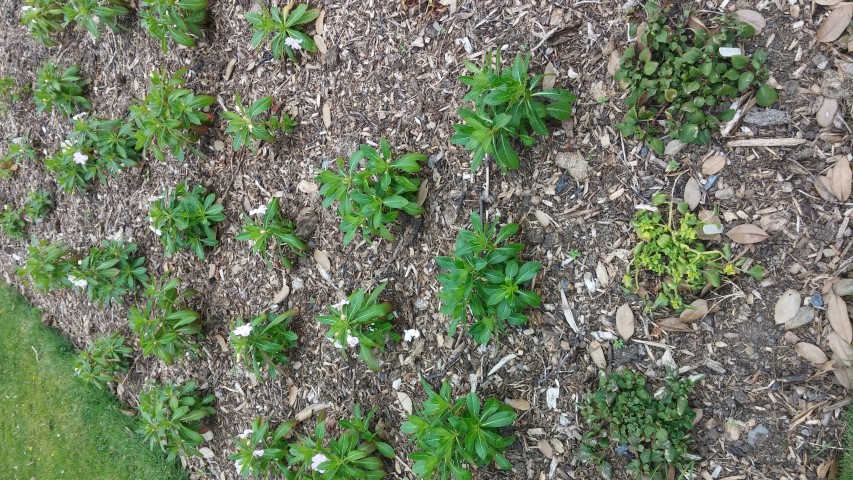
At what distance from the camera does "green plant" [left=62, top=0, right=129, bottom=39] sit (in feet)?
14.0

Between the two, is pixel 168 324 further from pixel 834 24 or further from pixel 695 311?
pixel 834 24

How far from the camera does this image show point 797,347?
2471 millimetres

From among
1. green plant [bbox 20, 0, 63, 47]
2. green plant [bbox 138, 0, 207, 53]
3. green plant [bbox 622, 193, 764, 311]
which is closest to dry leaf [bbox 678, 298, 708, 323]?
green plant [bbox 622, 193, 764, 311]

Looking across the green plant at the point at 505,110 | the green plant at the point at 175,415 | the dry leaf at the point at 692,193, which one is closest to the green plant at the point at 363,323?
the green plant at the point at 505,110

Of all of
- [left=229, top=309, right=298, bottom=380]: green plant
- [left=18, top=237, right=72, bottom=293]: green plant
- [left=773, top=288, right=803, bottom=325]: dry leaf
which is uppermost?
[left=773, top=288, right=803, bottom=325]: dry leaf

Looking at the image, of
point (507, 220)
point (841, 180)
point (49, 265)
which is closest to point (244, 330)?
point (507, 220)

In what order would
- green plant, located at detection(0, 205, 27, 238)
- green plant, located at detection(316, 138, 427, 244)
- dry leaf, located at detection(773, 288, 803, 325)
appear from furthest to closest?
green plant, located at detection(0, 205, 27, 238) < green plant, located at detection(316, 138, 427, 244) < dry leaf, located at detection(773, 288, 803, 325)

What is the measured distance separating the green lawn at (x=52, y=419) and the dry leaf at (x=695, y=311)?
382cm

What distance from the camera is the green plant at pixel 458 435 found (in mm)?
2770

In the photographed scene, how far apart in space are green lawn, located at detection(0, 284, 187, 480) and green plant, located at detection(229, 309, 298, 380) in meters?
1.49

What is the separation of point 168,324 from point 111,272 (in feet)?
2.48

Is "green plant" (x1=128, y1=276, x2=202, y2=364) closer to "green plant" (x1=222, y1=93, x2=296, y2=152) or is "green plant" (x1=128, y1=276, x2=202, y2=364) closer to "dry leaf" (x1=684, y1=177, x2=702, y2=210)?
"green plant" (x1=222, y1=93, x2=296, y2=152)

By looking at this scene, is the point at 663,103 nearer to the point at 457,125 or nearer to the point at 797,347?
the point at 457,125

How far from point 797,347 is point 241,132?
130 inches
